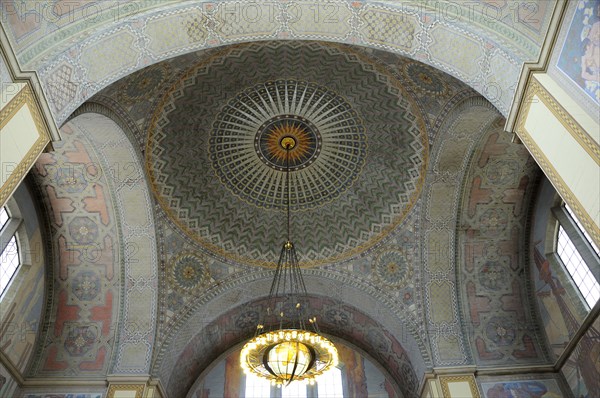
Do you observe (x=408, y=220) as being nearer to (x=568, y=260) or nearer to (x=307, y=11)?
(x=568, y=260)

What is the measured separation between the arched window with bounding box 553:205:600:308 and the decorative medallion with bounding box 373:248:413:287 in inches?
118

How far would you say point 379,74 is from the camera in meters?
9.92

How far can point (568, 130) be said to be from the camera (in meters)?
5.23

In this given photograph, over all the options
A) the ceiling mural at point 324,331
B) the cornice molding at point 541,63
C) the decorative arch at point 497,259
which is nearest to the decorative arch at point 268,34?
the cornice molding at point 541,63

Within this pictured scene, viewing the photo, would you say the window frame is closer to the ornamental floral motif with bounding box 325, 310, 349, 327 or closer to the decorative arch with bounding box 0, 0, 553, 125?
the decorative arch with bounding box 0, 0, 553, 125

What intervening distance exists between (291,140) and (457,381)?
5.77 meters

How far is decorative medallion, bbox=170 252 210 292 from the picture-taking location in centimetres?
1144

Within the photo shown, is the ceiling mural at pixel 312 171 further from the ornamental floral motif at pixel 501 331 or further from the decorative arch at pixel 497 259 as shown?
the ornamental floral motif at pixel 501 331

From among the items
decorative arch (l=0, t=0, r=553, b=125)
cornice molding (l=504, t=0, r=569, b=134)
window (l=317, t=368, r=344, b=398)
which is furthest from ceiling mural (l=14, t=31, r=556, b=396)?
cornice molding (l=504, t=0, r=569, b=134)

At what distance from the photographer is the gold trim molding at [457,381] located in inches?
399

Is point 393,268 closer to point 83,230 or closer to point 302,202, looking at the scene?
point 302,202

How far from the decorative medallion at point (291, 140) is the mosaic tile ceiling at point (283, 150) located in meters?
0.02

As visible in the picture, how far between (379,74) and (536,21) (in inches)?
169

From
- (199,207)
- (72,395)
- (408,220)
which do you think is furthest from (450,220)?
(72,395)
